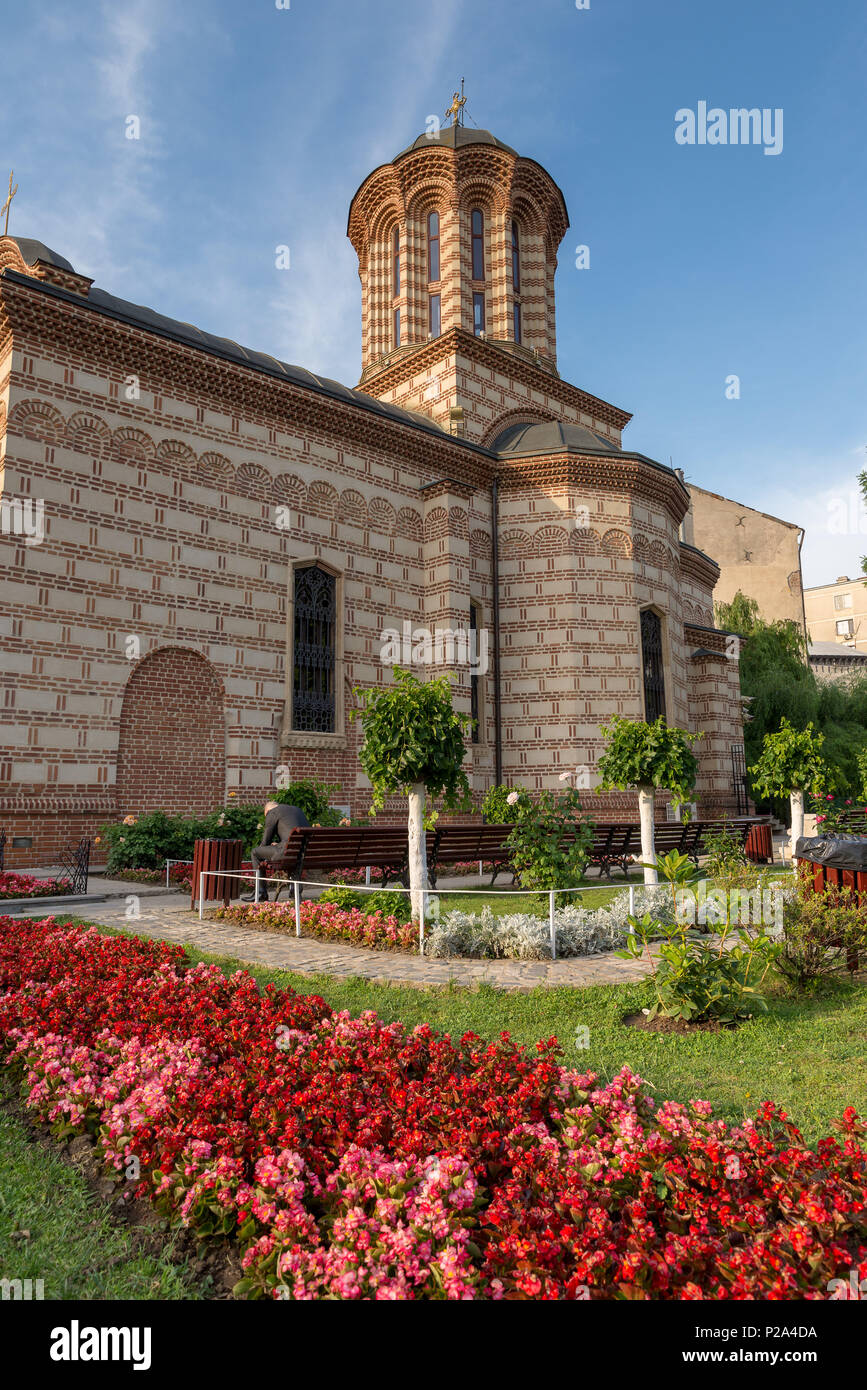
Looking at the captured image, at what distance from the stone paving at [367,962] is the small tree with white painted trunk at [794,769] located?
318 inches

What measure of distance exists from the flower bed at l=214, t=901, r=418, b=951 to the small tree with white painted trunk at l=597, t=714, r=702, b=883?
15.9 feet

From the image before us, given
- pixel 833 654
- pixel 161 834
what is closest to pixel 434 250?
pixel 161 834

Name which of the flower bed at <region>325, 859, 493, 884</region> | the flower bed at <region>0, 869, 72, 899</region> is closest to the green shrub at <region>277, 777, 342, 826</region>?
the flower bed at <region>325, 859, 493, 884</region>

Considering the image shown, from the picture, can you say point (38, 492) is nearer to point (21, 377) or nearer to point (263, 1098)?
point (21, 377)

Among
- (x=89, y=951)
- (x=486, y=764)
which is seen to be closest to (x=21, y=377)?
(x=89, y=951)

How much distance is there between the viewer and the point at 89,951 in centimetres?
A: 609

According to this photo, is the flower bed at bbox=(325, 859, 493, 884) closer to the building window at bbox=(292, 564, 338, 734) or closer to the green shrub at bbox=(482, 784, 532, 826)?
the green shrub at bbox=(482, 784, 532, 826)

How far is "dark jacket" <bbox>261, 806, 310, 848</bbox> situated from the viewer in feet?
31.8

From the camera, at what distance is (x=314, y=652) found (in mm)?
16094

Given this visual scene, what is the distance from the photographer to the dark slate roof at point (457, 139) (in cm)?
2308

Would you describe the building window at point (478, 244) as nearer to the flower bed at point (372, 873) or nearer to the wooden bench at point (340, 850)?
the flower bed at point (372, 873)

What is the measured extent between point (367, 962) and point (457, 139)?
25376mm

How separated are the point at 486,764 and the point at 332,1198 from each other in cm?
1581

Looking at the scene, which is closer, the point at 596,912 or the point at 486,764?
the point at 596,912
